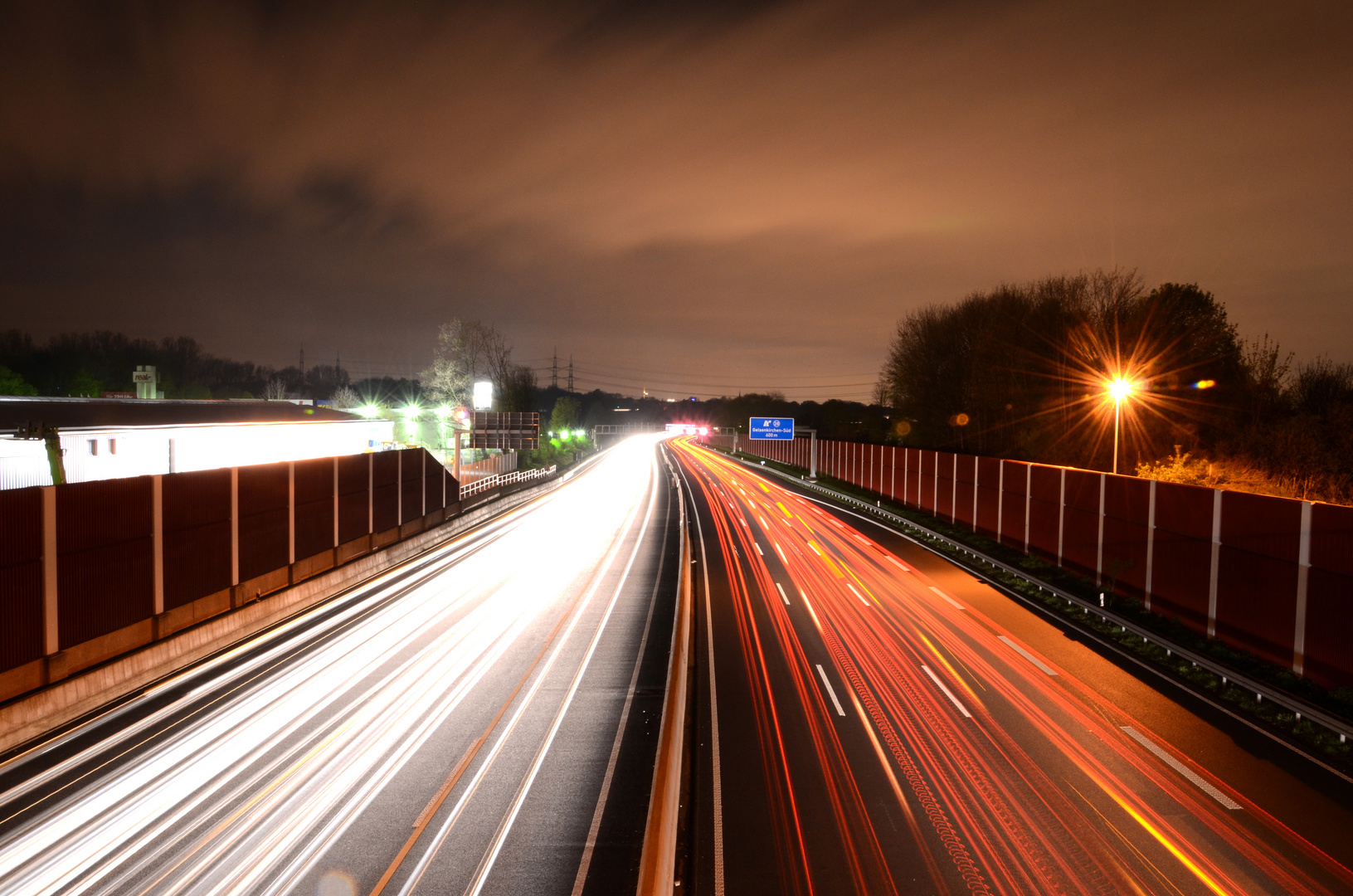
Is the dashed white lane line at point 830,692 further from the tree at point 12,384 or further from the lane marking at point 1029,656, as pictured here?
the tree at point 12,384

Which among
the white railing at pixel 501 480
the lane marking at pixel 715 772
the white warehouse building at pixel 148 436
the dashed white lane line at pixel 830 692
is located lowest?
the lane marking at pixel 715 772

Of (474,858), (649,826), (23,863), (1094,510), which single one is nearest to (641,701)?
(649,826)

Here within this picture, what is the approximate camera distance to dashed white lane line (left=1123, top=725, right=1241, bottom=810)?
337 inches

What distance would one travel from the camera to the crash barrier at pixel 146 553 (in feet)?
34.1

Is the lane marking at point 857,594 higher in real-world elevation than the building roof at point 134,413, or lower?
lower

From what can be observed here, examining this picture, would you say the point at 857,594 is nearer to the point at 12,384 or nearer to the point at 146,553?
the point at 146,553

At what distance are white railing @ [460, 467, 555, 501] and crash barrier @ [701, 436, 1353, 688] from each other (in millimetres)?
28539

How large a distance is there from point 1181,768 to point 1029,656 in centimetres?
468

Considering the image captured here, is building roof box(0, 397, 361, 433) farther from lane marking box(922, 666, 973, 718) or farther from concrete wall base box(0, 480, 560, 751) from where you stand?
lane marking box(922, 666, 973, 718)

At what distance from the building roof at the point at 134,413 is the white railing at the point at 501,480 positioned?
9.69m

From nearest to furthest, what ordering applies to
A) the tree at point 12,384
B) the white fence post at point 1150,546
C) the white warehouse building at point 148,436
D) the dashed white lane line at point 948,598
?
the white fence post at point 1150,546
the dashed white lane line at point 948,598
the white warehouse building at point 148,436
the tree at point 12,384

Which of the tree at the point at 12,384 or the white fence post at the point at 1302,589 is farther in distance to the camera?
the tree at the point at 12,384

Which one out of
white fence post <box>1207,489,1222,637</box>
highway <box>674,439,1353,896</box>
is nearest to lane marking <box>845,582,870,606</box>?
highway <box>674,439,1353,896</box>

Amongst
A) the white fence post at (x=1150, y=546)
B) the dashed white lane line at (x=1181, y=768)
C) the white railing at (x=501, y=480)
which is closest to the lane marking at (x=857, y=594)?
the white fence post at (x=1150, y=546)
